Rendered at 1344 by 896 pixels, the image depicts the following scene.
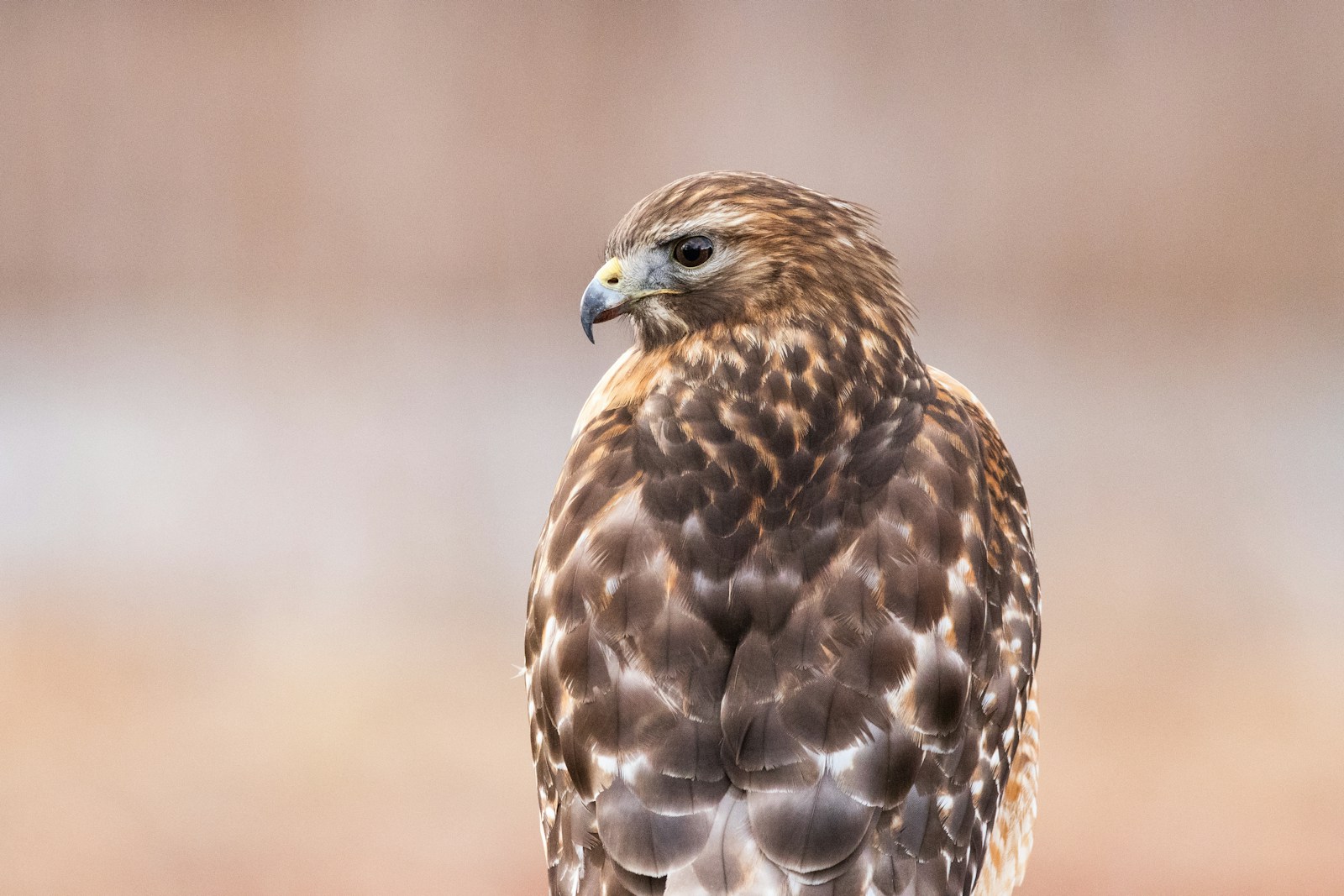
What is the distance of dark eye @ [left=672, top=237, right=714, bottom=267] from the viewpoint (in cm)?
98

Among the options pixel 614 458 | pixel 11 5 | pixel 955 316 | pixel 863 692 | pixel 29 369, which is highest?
pixel 11 5

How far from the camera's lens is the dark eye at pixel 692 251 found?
980 millimetres

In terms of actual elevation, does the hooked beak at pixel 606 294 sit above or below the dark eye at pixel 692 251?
below

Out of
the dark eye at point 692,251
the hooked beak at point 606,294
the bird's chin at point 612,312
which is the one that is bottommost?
the bird's chin at point 612,312

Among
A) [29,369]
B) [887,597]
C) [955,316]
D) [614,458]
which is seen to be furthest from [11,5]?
[887,597]

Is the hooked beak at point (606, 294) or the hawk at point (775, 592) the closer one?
the hawk at point (775, 592)

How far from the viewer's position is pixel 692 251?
0.98m

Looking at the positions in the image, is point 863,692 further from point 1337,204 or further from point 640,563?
point 1337,204

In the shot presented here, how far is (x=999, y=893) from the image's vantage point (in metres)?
1.03

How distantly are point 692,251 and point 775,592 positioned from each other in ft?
0.97

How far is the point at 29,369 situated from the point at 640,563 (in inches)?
99.9

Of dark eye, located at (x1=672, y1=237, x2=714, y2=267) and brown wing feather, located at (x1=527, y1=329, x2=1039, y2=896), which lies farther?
dark eye, located at (x1=672, y1=237, x2=714, y2=267)

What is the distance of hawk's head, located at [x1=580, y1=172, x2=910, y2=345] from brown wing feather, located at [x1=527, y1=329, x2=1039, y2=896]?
0.03 meters

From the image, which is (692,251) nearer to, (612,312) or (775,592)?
(612,312)
